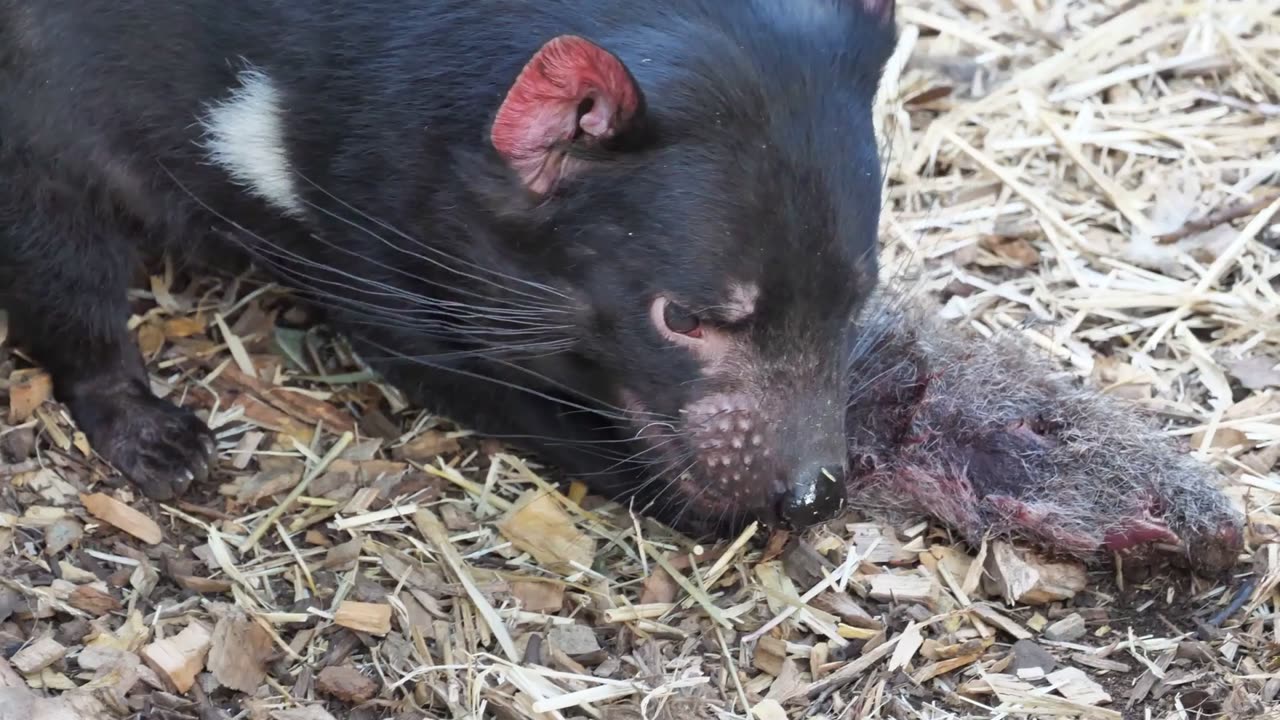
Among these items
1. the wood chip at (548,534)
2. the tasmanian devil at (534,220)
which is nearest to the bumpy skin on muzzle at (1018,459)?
the tasmanian devil at (534,220)

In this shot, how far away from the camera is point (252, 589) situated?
2.55 m

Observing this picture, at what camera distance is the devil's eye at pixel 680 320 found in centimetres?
229

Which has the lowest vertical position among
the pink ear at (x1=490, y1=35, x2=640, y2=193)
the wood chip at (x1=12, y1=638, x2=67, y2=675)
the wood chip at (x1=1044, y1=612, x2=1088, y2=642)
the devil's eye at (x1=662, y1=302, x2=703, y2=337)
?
the wood chip at (x1=1044, y1=612, x2=1088, y2=642)

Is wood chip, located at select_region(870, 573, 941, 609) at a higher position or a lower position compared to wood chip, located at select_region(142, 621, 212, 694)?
lower

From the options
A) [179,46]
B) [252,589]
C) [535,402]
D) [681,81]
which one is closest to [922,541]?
[535,402]

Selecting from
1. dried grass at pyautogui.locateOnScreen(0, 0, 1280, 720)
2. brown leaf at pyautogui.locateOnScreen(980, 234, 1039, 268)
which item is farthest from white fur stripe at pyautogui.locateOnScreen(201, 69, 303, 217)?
brown leaf at pyautogui.locateOnScreen(980, 234, 1039, 268)

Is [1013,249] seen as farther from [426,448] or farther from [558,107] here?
[558,107]

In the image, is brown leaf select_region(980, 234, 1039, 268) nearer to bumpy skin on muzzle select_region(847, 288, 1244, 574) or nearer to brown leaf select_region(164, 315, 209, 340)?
bumpy skin on muzzle select_region(847, 288, 1244, 574)

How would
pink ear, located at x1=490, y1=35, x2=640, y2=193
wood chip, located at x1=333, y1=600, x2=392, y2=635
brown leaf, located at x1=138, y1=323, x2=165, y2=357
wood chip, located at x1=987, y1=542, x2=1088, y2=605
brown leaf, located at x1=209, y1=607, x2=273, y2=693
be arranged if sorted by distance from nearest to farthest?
pink ear, located at x1=490, y1=35, x2=640, y2=193
brown leaf, located at x1=209, y1=607, x2=273, y2=693
wood chip, located at x1=333, y1=600, x2=392, y2=635
wood chip, located at x1=987, y1=542, x2=1088, y2=605
brown leaf, located at x1=138, y1=323, x2=165, y2=357

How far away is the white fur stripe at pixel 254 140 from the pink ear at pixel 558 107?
1.79 ft

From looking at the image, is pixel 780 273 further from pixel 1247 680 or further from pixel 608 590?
pixel 1247 680

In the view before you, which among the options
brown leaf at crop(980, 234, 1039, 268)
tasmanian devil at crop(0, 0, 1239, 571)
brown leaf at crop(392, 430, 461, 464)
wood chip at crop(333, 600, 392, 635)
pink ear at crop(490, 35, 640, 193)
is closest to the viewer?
pink ear at crop(490, 35, 640, 193)

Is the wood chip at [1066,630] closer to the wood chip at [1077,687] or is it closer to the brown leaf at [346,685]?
the wood chip at [1077,687]

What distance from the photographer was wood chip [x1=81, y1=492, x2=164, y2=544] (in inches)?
105
